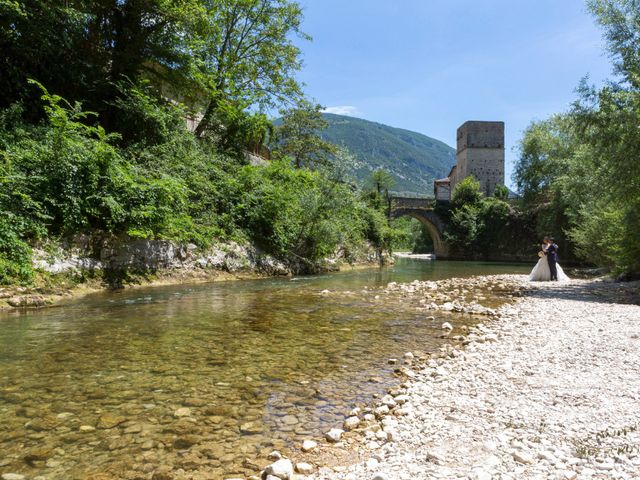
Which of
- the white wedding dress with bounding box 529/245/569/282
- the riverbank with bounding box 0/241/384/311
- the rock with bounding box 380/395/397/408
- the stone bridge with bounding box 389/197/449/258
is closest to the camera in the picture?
the rock with bounding box 380/395/397/408

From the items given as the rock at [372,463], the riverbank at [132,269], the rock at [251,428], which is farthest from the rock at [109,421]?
the riverbank at [132,269]

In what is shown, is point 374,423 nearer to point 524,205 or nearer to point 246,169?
point 246,169

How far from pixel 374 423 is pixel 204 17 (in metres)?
18.3

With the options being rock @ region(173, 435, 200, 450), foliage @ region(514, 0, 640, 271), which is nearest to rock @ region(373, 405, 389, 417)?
rock @ region(173, 435, 200, 450)

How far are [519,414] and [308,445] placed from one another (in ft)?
5.62

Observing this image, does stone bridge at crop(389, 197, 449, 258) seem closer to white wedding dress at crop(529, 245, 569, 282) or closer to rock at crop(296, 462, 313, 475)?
white wedding dress at crop(529, 245, 569, 282)

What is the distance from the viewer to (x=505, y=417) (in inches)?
123

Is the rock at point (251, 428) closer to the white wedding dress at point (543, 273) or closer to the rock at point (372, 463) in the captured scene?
the rock at point (372, 463)

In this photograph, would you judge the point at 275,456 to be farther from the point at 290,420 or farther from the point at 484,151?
the point at 484,151

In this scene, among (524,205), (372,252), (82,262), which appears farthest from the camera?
(524,205)

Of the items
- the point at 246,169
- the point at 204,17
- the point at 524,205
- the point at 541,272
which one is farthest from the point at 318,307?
the point at 524,205

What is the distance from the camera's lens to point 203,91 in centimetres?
1931

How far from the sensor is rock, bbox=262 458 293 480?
2.41 m

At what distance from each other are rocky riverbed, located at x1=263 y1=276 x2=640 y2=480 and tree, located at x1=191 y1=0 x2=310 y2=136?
18.8 meters
